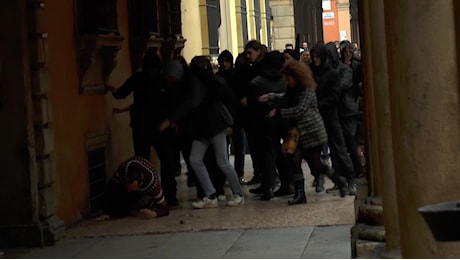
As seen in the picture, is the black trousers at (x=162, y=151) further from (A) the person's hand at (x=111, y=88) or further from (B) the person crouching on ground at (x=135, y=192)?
(B) the person crouching on ground at (x=135, y=192)

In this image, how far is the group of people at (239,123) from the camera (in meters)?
12.6

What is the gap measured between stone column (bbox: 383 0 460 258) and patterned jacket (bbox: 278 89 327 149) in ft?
23.3

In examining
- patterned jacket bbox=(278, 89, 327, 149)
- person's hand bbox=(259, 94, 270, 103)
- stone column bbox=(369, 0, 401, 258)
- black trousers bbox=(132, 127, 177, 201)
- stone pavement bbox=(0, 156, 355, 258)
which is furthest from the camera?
black trousers bbox=(132, 127, 177, 201)

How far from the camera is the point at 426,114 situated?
5.27 metres

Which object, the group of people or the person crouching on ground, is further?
the group of people

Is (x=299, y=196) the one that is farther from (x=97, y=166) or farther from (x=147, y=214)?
(x=97, y=166)

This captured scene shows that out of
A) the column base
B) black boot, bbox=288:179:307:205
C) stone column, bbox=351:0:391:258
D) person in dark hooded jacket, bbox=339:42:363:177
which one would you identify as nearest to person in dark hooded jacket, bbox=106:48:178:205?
black boot, bbox=288:179:307:205

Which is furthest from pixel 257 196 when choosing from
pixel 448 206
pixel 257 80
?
pixel 448 206

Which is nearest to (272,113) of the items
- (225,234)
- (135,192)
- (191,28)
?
(135,192)

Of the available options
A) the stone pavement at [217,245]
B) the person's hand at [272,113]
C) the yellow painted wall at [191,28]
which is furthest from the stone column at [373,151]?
the yellow painted wall at [191,28]

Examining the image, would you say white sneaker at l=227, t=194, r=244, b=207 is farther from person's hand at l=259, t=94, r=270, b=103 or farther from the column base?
the column base

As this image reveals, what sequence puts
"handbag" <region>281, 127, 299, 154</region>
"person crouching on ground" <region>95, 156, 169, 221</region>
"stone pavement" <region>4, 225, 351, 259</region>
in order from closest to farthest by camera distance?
"stone pavement" <region>4, 225, 351, 259</region>, "person crouching on ground" <region>95, 156, 169, 221</region>, "handbag" <region>281, 127, 299, 154</region>

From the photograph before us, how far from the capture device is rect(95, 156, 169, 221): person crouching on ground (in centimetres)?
1228

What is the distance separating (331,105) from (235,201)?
159 centimetres
